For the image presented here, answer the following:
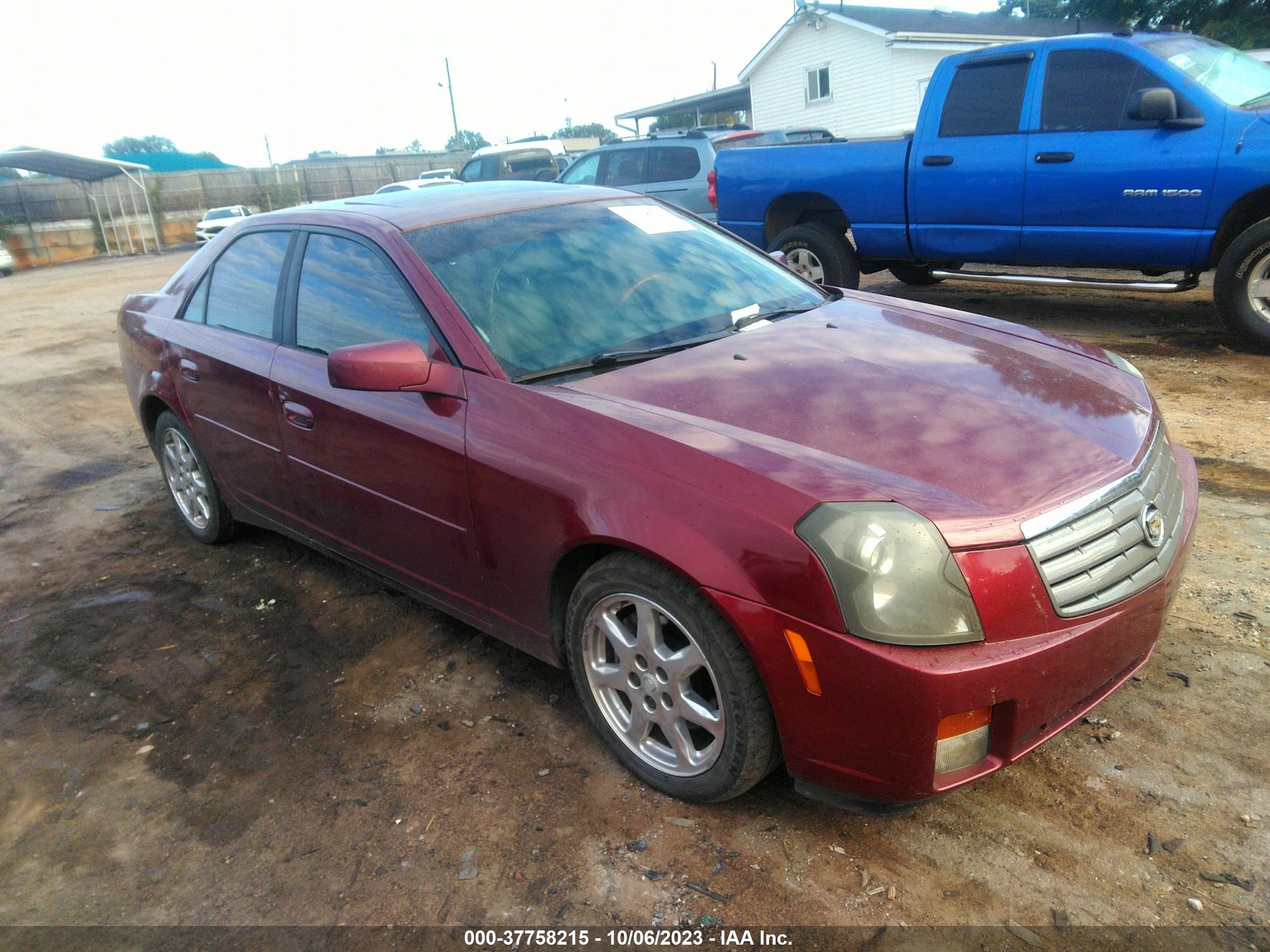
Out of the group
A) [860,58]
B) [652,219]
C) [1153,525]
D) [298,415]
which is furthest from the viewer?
[860,58]

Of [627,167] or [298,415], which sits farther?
[627,167]

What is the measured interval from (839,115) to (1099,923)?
93.7 feet

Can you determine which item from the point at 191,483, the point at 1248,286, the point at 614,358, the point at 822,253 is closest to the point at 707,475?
the point at 614,358

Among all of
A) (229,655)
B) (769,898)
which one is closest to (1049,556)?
(769,898)

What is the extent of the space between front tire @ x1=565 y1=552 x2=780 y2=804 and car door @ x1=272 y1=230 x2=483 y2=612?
→ 1.85 feet

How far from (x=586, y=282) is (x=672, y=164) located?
891cm

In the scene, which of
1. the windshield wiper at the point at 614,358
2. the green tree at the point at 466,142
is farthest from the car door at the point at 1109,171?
the green tree at the point at 466,142

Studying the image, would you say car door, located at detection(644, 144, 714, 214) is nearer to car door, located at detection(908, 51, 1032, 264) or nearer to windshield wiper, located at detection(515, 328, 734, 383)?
car door, located at detection(908, 51, 1032, 264)

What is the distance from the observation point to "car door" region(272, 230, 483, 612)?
3.15 m

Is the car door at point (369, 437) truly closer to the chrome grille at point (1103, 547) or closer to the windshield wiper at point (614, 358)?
the windshield wiper at point (614, 358)

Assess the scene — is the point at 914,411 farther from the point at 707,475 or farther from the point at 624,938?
the point at 624,938

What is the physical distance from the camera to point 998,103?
7.45 m

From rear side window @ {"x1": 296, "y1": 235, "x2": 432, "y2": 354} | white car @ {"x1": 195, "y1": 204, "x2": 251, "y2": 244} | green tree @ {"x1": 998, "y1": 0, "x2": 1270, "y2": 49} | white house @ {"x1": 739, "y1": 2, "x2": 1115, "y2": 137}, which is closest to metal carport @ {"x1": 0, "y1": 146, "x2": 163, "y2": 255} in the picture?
white car @ {"x1": 195, "y1": 204, "x2": 251, "y2": 244}

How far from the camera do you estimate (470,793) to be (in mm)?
2861
